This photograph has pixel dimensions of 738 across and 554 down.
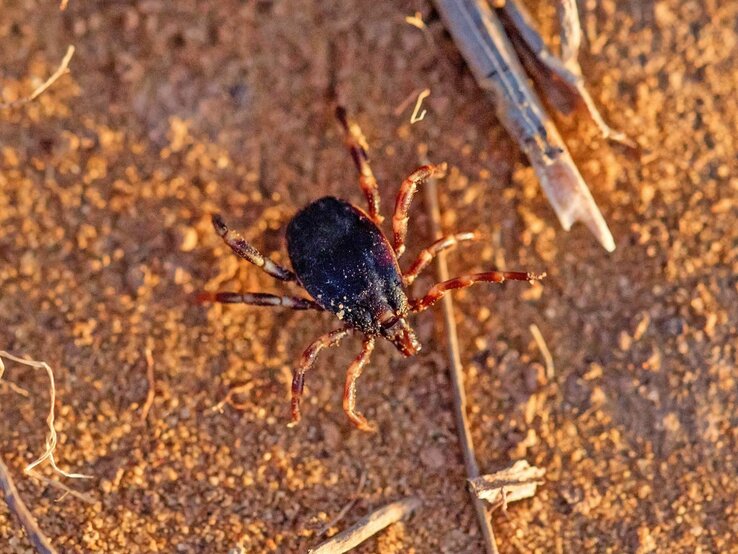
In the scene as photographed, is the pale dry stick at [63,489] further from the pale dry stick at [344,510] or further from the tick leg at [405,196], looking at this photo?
the tick leg at [405,196]

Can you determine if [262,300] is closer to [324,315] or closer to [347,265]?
[324,315]

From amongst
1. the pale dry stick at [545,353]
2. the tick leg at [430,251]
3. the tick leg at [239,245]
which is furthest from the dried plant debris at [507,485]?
the tick leg at [239,245]

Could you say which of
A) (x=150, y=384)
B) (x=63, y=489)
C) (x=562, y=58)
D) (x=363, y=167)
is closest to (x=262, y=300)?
(x=150, y=384)

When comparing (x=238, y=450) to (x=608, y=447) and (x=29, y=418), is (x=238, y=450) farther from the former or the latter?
(x=608, y=447)

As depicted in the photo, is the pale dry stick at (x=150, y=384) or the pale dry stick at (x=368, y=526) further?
the pale dry stick at (x=150, y=384)

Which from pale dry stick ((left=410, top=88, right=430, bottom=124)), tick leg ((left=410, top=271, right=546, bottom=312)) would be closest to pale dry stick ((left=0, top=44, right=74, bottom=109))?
pale dry stick ((left=410, top=88, right=430, bottom=124))

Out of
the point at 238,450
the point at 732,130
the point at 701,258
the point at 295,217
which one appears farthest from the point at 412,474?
the point at 732,130
